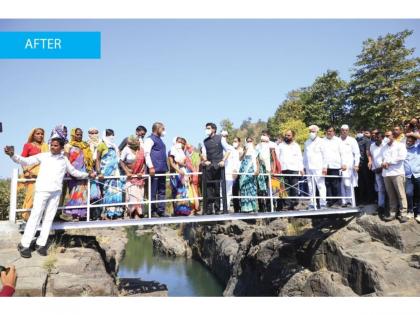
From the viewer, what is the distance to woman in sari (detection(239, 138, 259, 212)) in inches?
→ 344

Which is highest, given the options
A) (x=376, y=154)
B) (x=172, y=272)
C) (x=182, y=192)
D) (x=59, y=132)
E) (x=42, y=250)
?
(x=59, y=132)

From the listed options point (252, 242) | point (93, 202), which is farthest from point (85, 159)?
point (252, 242)

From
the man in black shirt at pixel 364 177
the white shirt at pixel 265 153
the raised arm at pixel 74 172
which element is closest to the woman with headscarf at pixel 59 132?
the raised arm at pixel 74 172

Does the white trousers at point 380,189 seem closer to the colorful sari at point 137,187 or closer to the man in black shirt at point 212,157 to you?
the man in black shirt at point 212,157

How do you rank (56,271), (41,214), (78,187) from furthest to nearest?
(78,187) → (56,271) → (41,214)

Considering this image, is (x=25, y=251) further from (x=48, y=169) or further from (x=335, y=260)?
(x=335, y=260)

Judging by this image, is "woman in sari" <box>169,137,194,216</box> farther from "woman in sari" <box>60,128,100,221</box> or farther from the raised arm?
the raised arm

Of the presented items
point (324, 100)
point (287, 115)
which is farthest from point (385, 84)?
point (287, 115)

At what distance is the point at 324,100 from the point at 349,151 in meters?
32.8

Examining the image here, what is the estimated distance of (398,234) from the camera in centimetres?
837

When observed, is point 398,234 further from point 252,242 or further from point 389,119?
point 389,119

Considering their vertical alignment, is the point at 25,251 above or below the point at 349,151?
below

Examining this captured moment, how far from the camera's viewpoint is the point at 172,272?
2700 cm

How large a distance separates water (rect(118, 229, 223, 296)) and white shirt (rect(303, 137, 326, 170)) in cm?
1441
